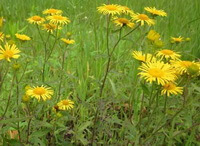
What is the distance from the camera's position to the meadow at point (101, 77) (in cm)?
124

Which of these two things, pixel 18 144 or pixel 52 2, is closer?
pixel 18 144

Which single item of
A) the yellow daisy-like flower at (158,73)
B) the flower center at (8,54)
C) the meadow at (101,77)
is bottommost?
the meadow at (101,77)

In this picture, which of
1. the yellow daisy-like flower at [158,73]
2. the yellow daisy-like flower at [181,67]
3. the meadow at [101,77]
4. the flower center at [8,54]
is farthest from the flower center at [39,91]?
the yellow daisy-like flower at [181,67]

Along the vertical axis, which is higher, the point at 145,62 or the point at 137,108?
the point at 145,62

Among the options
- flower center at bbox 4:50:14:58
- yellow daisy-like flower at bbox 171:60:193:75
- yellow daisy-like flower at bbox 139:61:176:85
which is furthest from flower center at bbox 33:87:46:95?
yellow daisy-like flower at bbox 171:60:193:75

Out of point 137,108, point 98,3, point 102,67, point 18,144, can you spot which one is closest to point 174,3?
point 98,3

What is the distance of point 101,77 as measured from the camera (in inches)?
85.6

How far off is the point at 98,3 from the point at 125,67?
5.24 ft

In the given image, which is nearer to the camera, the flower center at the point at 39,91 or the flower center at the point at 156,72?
the flower center at the point at 156,72

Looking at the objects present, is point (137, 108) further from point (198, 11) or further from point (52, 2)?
point (52, 2)

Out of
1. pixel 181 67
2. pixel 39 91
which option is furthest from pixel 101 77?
pixel 181 67

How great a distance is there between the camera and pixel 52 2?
393 centimetres

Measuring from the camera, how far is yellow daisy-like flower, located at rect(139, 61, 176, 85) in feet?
3.71

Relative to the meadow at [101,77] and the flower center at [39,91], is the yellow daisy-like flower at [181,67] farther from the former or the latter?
the flower center at [39,91]
